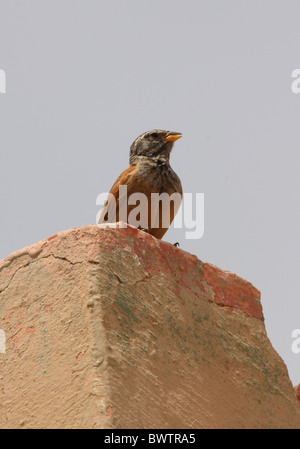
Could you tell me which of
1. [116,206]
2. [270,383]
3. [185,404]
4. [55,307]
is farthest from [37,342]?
[116,206]

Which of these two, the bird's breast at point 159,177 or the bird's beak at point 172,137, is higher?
the bird's beak at point 172,137

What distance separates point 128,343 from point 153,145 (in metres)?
3.92

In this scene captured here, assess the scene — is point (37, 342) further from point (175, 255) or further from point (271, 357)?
point (271, 357)

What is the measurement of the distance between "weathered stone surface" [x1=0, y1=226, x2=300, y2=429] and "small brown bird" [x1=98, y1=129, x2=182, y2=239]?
1883 mm

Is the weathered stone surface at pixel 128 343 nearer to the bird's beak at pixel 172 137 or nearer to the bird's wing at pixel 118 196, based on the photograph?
the bird's wing at pixel 118 196

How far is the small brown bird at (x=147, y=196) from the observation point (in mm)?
5715

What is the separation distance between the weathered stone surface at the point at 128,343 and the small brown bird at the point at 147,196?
6.18 feet

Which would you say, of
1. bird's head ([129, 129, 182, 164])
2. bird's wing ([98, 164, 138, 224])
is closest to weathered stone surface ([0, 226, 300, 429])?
bird's wing ([98, 164, 138, 224])

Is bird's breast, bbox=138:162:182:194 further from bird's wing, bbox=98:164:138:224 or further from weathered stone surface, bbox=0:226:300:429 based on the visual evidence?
weathered stone surface, bbox=0:226:300:429

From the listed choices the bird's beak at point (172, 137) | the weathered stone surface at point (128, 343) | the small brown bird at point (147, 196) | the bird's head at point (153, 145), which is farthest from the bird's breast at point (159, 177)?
the weathered stone surface at point (128, 343)

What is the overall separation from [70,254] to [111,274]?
25 centimetres

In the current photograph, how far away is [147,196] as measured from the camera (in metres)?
5.93

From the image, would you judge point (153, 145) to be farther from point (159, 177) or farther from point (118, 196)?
point (118, 196)

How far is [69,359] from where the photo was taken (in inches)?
122
